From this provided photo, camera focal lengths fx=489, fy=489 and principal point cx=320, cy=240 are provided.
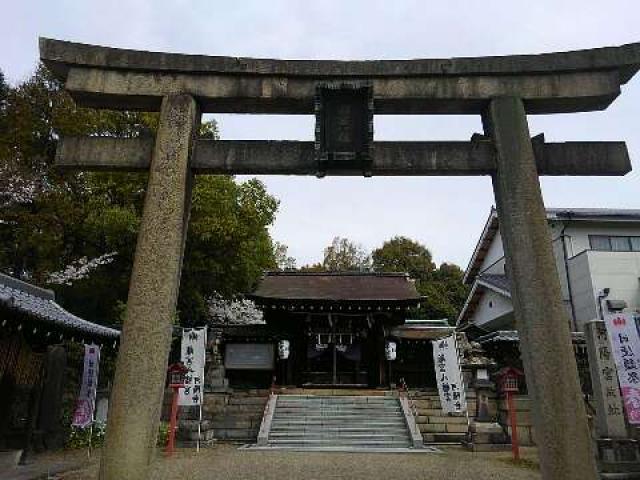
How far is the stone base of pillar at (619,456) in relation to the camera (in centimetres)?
860

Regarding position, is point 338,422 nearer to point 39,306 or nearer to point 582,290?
point 39,306

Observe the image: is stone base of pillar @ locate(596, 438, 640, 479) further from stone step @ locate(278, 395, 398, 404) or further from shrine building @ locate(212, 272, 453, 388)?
shrine building @ locate(212, 272, 453, 388)

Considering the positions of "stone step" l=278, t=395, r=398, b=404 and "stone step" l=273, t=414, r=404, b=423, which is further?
"stone step" l=278, t=395, r=398, b=404

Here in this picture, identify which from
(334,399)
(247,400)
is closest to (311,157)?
(334,399)

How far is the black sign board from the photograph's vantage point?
6.40 meters

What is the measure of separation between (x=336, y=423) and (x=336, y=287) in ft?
29.8

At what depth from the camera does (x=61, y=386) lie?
1252cm

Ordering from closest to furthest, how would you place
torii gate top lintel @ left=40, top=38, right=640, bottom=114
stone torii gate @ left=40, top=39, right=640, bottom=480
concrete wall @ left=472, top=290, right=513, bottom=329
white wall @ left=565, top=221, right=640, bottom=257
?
stone torii gate @ left=40, top=39, right=640, bottom=480 → torii gate top lintel @ left=40, top=38, right=640, bottom=114 → white wall @ left=565, top=221, right=640, bottom=257 → concrete wall @ left=472, top=290, right=513, bottom=329

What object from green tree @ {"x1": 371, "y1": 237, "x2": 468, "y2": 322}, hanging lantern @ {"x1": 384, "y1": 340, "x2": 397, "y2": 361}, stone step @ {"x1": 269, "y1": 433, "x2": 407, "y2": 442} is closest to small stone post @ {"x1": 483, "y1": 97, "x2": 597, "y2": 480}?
stone step @ {"x1": 269, "y1": 433, "x2": 407, "y2": 442}

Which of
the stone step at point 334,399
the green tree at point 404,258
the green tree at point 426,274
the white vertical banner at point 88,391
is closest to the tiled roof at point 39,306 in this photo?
the white vertical banner at point 88,391

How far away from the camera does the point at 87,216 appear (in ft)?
71.8

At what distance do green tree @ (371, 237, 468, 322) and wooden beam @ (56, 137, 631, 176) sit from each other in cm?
3258

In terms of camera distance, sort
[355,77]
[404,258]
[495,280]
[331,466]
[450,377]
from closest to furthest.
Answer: [355,77] < [331,466] < [450,377] < [495,280] < [404,258]

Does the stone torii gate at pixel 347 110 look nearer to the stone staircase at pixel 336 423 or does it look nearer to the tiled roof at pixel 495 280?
the stone staircase at pixel 336 423
